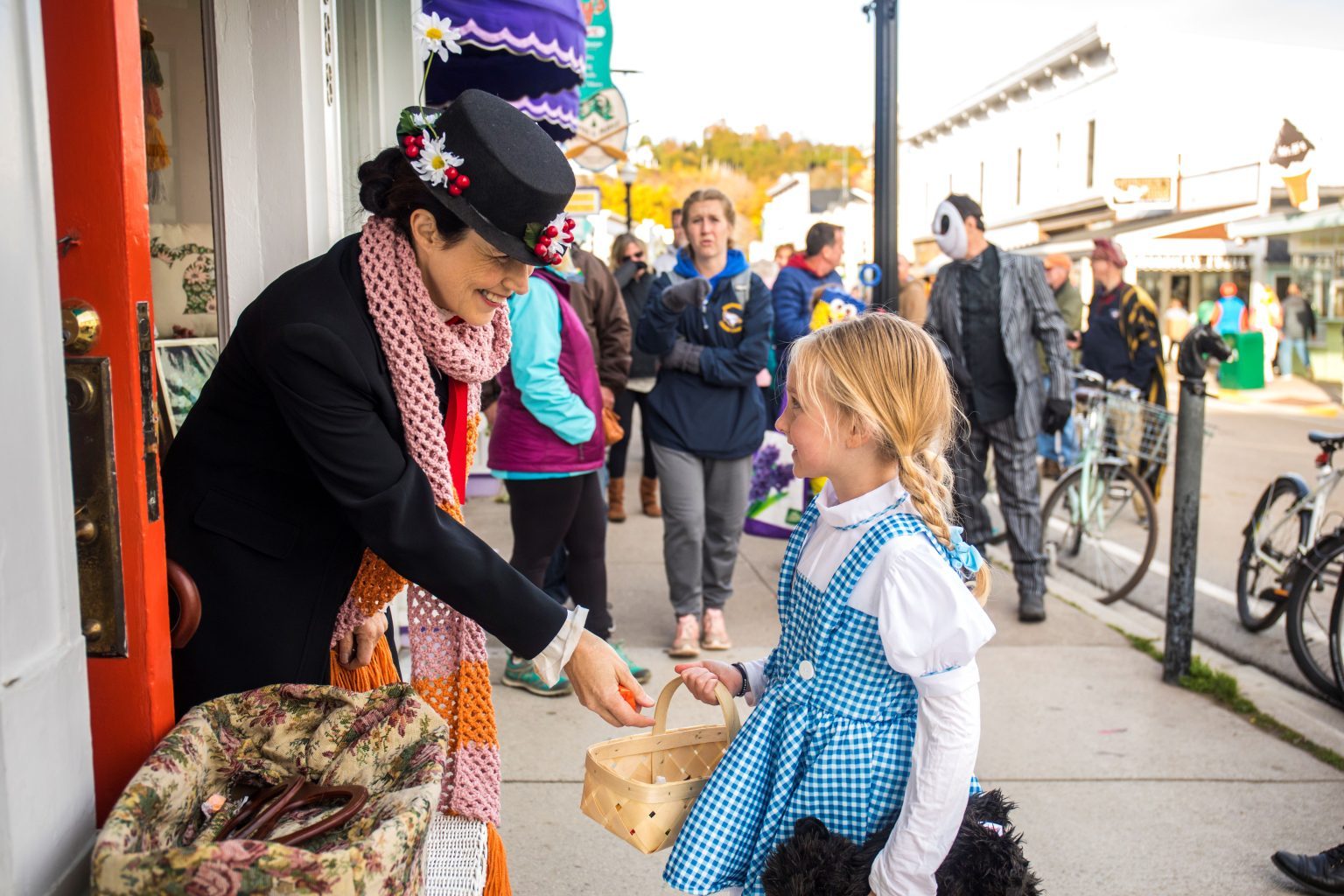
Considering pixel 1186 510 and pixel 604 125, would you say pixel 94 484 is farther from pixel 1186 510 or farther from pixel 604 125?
pixel 604 125

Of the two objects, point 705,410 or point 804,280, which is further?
point 804,280

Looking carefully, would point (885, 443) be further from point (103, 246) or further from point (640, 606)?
point (640, 606)

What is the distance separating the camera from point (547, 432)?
462 centimetres

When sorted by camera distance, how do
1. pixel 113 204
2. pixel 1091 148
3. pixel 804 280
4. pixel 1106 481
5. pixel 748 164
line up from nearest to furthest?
pixel 113 204
pixel 804 280
pixel 1106 481
pixel 1091 148
pixel 748 164

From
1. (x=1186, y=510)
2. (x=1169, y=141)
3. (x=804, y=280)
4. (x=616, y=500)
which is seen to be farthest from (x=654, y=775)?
(x=1169, y=141)

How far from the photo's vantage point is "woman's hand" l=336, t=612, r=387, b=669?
2.40m

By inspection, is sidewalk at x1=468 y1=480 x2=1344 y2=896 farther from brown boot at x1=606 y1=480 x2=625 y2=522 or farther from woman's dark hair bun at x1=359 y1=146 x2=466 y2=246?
brown boot at x1=606 y1=480 x2=625 y2=522

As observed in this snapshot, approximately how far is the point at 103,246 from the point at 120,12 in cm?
29

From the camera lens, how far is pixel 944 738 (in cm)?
197

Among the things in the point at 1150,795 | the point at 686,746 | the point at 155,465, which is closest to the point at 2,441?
the point at 155,465

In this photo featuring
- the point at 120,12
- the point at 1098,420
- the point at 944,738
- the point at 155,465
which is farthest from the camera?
the point at 1098,420

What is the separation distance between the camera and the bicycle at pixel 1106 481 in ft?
22.8

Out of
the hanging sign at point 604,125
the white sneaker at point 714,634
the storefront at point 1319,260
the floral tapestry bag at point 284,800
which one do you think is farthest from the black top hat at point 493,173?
the storefront at point 1319,260

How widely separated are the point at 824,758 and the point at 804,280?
525 cm
